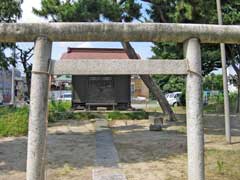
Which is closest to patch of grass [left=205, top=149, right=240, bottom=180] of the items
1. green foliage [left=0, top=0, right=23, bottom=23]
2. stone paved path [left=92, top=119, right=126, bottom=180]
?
stone paved path [left=92, top=119, right=126, bottom=180]

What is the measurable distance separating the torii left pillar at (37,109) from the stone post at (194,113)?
182 cm

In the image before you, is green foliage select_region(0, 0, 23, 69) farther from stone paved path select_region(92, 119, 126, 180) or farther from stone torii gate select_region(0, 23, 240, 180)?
stone torii gate select_region(0, 23, 240, 180)

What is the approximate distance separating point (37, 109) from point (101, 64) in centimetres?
95

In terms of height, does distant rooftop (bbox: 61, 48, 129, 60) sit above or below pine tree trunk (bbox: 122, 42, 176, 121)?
above

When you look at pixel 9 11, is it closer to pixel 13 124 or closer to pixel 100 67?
pixel 13 124

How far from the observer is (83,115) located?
18250 millimetres

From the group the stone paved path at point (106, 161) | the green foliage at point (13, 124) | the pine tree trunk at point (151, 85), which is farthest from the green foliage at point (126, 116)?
the stone paved path at point (106, 161)

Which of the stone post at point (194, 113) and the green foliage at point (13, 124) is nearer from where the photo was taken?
the stone post at point (194, 113)

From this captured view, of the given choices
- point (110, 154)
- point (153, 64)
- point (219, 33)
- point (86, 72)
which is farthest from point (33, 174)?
point (110, 154)

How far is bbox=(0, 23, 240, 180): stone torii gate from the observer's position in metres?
4.40

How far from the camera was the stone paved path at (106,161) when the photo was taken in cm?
636

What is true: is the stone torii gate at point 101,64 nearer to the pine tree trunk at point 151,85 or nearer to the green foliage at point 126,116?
the pine tree trunk at point 151,85

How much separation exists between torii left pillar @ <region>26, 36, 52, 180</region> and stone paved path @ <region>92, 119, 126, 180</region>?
201 cm

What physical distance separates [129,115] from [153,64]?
13258 mm
